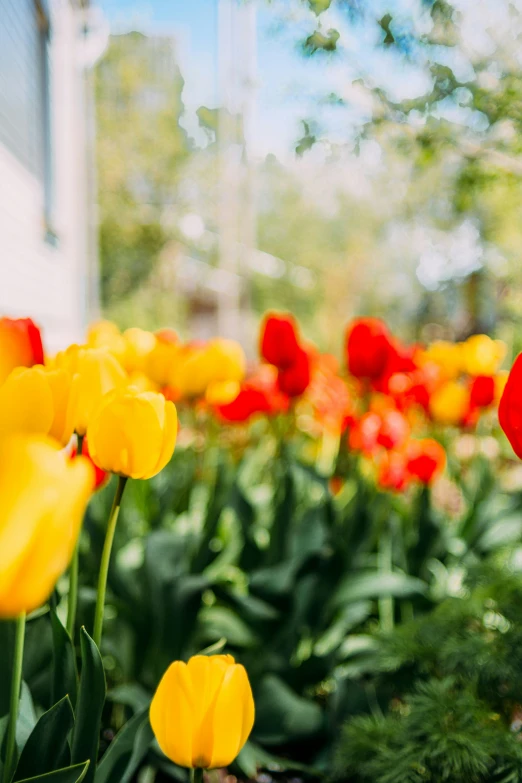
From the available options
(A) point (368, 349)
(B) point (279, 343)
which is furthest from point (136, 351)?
(A) point (368, 349)

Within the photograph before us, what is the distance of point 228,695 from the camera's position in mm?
556

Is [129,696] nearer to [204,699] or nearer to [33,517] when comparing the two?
[204,699]

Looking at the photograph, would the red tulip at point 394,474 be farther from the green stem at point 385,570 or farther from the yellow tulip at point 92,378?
the yellow tulip at point 92,378

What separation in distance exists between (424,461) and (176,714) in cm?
100

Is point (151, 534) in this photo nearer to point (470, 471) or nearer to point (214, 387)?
point (214, 387)

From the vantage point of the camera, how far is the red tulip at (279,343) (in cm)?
144

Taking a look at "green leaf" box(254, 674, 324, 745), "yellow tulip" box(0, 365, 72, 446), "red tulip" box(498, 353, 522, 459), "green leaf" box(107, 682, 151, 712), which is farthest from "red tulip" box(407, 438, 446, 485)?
"yellow tulip" box(0, 365, 72, 446)

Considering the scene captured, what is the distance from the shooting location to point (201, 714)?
0.55 metres

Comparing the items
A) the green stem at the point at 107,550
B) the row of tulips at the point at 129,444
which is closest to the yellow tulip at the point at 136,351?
the row of tulips at the point at 129,444

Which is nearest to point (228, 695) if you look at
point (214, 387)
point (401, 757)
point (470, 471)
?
point (401, 757)

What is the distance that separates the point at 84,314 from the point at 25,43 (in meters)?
1.76

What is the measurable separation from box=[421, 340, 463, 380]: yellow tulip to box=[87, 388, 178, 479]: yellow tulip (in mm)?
1527

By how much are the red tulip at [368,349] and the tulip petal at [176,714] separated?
95cm

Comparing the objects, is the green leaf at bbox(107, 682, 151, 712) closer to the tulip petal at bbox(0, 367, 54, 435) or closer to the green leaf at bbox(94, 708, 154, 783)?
the green leaf at bbox(94, 708, 154, 783)
